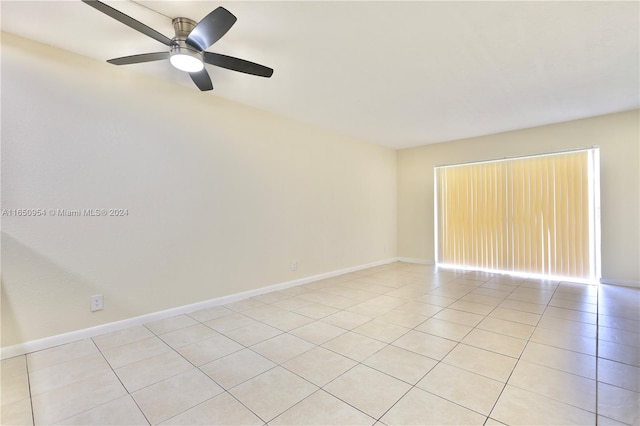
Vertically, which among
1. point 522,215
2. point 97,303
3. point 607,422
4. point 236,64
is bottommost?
point 607,422

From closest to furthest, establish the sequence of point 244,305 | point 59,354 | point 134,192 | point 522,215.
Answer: point 59,354, point 134,192, point 244,305, point 522,215

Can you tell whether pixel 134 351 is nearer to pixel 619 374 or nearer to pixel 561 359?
pixel 561 359

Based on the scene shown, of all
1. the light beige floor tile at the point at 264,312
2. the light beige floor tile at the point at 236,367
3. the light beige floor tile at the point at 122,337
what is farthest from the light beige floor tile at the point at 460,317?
the light beige floor tile at the point at 122,337

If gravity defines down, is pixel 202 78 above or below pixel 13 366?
above

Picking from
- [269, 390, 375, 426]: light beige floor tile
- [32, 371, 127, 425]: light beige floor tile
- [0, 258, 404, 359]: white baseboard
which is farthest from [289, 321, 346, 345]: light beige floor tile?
[32, 371, 127, 425]: light beige floor tile

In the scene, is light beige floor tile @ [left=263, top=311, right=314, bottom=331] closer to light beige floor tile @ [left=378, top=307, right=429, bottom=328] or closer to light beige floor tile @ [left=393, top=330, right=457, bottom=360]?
light beige floor tile @ [left=378, top=307, right=429, bottom=328]

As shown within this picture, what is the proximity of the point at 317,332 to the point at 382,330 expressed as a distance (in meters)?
0.59

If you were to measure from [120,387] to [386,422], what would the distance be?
1635 mm

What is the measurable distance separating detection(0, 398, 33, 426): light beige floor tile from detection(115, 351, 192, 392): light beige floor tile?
1.42ft

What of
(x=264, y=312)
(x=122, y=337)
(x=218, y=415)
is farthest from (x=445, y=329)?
(x=122, y=337)

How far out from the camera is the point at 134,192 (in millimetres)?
2783

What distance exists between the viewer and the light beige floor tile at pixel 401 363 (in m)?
1.90

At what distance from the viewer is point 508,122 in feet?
14.3

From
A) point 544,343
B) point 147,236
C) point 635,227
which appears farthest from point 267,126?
point 635,227
